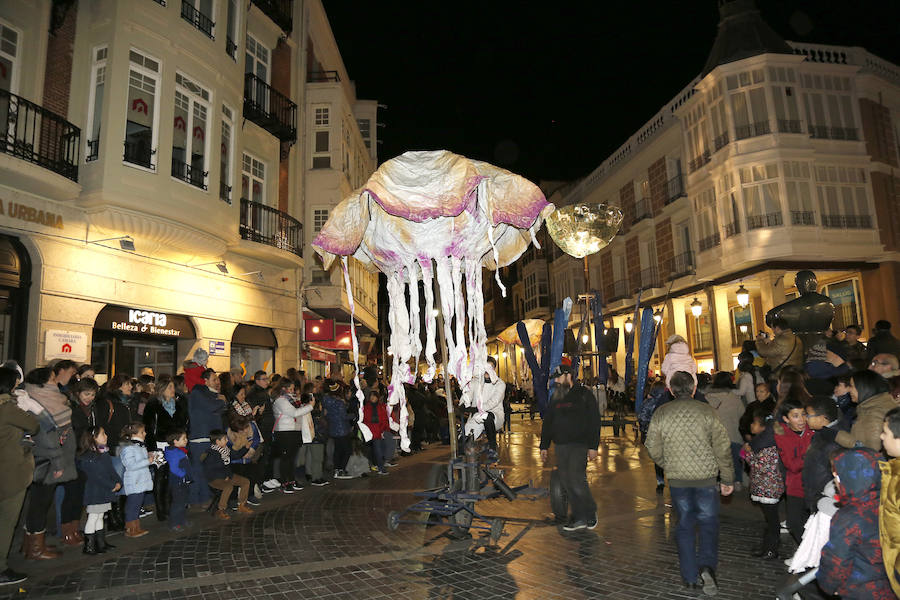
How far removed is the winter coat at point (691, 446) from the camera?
4844 millimetres

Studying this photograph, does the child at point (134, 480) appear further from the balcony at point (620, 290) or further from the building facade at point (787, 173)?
the balcony at point (620, 290)

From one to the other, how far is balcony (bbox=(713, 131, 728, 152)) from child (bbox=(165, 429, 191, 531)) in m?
22.7

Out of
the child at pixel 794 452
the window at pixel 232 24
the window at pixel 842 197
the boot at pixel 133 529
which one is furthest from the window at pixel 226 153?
the window at pixel 842 197

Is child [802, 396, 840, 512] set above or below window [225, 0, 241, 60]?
below

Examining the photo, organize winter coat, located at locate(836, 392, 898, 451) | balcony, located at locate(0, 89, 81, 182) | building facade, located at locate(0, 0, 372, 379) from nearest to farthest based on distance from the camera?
winter coat, located at locate(836, 392, 898, 451)
balcony, located at locate(0, 89, 81, 182)
building facade, located at locate(0, 0, 372, 379)

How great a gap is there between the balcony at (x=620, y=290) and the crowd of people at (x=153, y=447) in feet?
75.7

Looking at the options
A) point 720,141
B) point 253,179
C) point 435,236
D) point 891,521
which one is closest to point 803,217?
point 720,141

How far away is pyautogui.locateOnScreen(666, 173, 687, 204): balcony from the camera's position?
26202 millimetres

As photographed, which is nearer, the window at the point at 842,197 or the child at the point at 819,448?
the child at the point at 819,448

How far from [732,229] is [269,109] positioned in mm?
17877

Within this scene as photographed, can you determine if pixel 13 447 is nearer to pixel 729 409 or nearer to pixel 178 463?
pixel 178 463

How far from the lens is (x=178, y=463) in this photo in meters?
7.17

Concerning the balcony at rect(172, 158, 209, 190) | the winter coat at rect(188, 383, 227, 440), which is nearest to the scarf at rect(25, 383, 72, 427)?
the winter coat at rect(188, 383, 227, 440)

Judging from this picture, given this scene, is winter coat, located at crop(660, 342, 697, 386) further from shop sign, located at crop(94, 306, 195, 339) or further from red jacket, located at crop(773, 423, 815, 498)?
shop sign, located at crop(94, 306, 195, 339)
